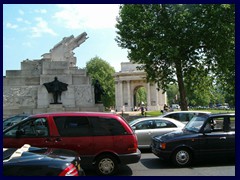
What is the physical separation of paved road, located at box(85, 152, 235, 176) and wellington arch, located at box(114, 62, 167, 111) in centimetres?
6474

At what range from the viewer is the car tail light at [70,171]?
4.74 m

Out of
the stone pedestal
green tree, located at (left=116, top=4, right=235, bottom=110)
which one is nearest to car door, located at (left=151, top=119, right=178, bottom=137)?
green tree, located at (left=116, top=4, right=235, bottom=110)

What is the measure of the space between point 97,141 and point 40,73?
68.7ft

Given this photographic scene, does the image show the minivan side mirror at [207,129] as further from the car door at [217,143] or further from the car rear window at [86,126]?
the car rear window at [86,126]

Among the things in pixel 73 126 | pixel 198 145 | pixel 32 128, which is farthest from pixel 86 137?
pixel 198 145

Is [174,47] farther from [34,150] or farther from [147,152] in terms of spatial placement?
[34,150]

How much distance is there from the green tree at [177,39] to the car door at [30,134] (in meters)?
17.2

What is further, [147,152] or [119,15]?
[119,15]

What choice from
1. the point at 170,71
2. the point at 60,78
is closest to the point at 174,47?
the point at 170,71

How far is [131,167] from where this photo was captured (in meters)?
9.23

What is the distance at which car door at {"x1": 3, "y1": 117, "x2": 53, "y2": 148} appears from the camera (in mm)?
8102

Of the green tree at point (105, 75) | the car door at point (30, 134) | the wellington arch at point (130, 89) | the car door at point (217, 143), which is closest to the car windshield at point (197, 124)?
the car door at point (217, 143)

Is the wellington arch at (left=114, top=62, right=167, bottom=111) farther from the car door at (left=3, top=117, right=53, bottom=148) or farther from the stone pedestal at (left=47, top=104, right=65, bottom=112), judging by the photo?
the car door at (left=3, top=117, right=53, bottom=148)

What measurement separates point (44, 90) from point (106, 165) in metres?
19.3
